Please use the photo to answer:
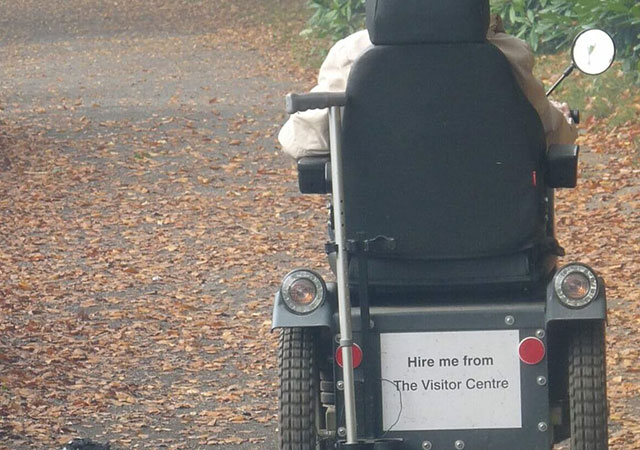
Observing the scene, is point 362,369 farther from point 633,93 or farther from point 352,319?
point 633,93

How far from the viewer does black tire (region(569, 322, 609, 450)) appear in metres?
4.36

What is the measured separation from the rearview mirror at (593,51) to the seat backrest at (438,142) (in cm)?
54

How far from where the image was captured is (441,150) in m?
4.35

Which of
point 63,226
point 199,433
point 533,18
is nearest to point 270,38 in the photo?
point 533,18

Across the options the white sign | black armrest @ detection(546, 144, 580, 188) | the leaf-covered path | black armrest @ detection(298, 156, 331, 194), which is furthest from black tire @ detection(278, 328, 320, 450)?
the leaf-covered path

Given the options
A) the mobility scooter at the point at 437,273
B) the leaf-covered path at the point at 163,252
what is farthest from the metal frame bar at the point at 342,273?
the leaf-covered path at the point at 163,252

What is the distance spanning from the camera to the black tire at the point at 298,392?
176 inches

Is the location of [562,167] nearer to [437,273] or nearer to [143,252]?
[437,273]

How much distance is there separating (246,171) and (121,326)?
590 centimetres

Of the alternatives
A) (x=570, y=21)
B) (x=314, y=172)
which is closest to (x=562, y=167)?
(x=314, y=172)

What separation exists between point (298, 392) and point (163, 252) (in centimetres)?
607

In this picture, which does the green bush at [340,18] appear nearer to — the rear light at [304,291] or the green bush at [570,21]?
the green bush at [570,21]

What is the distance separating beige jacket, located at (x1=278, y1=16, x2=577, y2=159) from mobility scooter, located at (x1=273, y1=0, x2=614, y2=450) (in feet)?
0.60

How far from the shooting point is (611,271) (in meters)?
8.85
